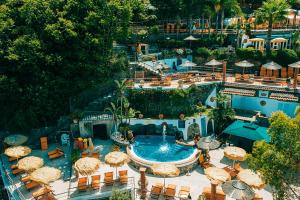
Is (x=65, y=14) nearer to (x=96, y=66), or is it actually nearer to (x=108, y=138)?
(x=96, y=66)

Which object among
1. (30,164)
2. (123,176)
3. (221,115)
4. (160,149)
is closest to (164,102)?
(160,149)

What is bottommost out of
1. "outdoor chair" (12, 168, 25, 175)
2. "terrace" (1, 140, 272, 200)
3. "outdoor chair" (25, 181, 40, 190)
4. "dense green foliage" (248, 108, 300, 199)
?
"terrace" (1, 140, 272, 200)

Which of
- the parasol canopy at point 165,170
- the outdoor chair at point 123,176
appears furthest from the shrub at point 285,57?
the outdoor chair at point 123,176

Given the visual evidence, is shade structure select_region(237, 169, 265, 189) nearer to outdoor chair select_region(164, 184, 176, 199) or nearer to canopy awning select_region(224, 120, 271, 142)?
outdoor chair select_region(164, 184, 176, 199)

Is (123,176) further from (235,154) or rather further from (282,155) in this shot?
→ (282,155)

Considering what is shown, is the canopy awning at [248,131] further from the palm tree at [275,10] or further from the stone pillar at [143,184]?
the palm tree at [275,10]

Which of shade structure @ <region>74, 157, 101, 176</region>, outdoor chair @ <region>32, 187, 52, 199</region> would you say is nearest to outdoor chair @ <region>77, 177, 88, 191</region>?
shade structure @ <region>74, 157, 101, 176</region>
